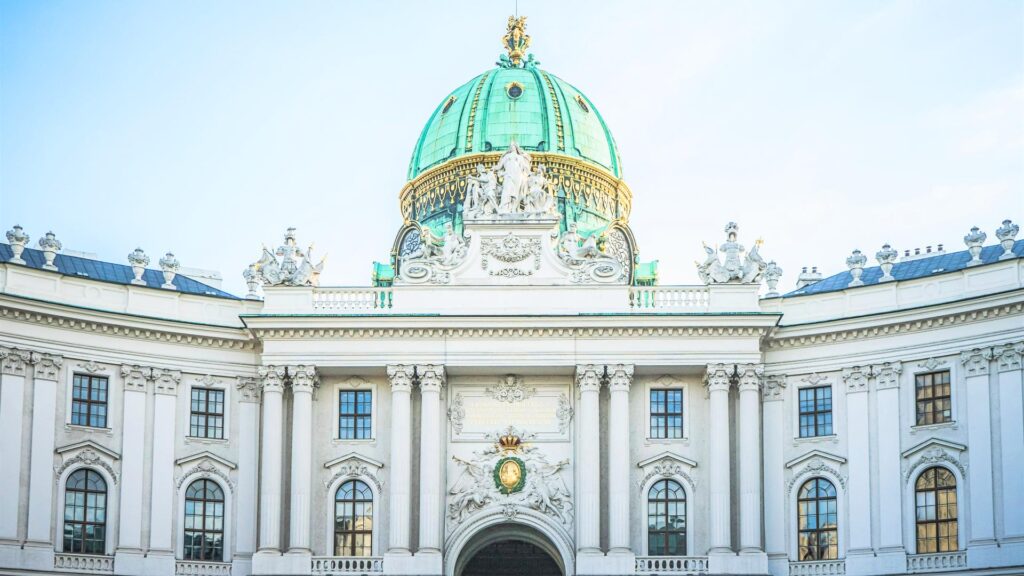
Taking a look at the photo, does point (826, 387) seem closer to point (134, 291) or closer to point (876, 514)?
point (876, 514)

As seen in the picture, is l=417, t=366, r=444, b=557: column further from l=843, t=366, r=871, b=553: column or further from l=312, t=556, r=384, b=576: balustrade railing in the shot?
l=843, t=366, r=871, b=553: column

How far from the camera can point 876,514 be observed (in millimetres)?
54156

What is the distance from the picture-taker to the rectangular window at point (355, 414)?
5678 centimetres

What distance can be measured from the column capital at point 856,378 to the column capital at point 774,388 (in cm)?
208

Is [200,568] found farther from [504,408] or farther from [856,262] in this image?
[856,262]

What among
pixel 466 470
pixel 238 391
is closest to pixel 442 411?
pixel 466 470

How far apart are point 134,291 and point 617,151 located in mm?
22935

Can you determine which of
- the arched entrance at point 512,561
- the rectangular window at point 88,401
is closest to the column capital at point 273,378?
the rectangular window at point 88,401

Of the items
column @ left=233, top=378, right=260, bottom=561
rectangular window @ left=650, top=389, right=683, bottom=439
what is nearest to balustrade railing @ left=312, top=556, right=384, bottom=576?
column @ left=233, top=378, right=260, bottom=561

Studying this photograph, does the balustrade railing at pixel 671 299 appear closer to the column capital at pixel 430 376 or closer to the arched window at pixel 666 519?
the arched window at pixel 666 519

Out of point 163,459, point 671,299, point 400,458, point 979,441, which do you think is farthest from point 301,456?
point 979,441

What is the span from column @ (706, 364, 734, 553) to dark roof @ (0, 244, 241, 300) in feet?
53.2

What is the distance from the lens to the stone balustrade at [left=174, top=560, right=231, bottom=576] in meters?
54.7

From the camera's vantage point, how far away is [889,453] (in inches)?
2140
